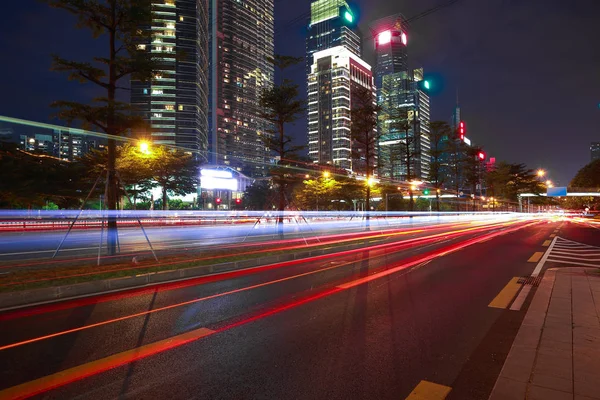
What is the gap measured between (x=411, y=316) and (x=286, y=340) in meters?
2.49

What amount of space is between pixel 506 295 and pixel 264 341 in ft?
18.8

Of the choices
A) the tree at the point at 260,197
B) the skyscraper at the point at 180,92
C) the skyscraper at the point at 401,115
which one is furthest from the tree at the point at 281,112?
the skyscraper at the point at 180,92

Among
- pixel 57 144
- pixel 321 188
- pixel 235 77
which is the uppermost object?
pixel 235 77

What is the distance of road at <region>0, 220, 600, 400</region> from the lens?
3723 mm

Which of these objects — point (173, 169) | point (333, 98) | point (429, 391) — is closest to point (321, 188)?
point (173, 169)

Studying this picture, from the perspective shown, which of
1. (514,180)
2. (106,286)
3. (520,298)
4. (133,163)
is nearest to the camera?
(520,298)

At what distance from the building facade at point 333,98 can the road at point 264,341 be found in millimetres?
150939

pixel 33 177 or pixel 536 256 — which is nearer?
pixel 536 256

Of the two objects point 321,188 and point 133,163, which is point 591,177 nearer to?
point 321,188

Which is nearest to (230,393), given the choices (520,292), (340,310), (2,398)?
(2,398)

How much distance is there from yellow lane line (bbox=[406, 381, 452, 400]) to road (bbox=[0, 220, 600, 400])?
7 centimetres

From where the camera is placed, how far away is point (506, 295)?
7.62m

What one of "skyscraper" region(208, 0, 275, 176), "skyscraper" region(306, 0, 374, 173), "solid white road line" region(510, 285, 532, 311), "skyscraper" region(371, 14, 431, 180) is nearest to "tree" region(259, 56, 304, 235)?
"skyscraper" region(371, 14, 431, 180)

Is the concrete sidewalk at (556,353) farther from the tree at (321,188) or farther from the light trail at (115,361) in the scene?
the tree at (321,188)
